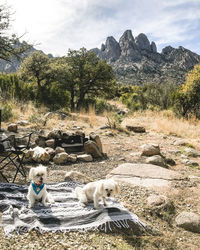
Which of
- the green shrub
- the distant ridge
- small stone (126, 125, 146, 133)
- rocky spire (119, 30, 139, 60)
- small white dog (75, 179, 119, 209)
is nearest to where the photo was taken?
small white dog (75, 179, 119, 209)

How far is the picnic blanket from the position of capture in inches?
88.8

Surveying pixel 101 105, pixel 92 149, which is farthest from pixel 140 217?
pixel 101 105

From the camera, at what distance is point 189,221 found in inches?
107

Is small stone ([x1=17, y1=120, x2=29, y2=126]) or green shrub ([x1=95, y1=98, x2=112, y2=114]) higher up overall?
green shrub ([x1=95, y1=98, x2=112, y2=114])

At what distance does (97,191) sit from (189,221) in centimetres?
128

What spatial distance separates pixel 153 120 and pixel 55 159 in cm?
694

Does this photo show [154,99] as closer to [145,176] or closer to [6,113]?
[6,113]

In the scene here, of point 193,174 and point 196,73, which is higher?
point 196,73

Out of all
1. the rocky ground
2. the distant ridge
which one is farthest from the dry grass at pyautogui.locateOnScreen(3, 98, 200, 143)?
the distant ridge

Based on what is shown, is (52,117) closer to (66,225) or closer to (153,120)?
(153,120)

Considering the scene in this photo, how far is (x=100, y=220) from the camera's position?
7.86 ft

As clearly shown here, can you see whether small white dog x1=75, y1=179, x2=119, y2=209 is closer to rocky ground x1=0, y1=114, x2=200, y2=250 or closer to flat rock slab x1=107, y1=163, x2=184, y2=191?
rocky ground x1=0, y1=114, x2=200, y2=250

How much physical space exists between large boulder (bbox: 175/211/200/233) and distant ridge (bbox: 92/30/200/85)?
5497 centimetres

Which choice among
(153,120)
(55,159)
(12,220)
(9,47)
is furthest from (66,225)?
(153,120)
